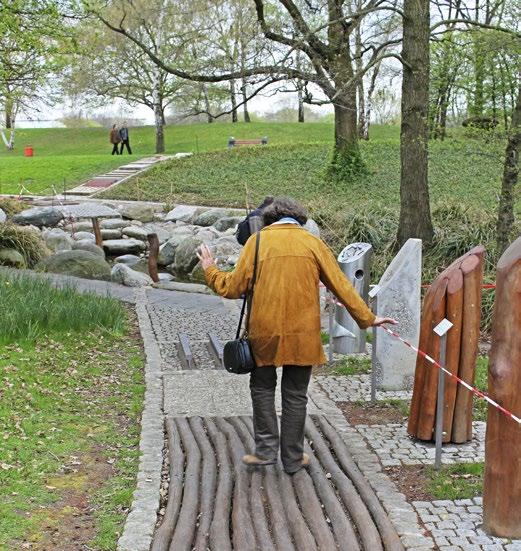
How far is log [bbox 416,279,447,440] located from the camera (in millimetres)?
5906

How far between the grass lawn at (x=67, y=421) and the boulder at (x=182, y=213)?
12855 mm

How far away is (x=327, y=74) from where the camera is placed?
57.4ft

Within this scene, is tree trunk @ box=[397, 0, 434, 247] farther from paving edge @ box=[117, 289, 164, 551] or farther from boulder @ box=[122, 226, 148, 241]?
boulder @ box=[122, 226, 148, 241]

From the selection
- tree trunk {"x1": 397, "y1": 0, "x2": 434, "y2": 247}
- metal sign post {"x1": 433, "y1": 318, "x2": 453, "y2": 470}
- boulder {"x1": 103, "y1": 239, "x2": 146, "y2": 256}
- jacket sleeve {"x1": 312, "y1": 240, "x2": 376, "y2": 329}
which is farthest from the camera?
boulder {"x1": 103, "y1": 239, "x2": 146, "y2": 256}

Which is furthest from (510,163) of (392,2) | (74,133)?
(74,133)

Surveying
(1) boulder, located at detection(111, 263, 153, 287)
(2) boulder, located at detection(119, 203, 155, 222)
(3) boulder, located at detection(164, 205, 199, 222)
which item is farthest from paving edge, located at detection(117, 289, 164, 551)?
(2) boulder, located at detection(119, 203, 155, 222)

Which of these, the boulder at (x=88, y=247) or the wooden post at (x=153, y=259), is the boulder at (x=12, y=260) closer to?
the boulder at (x=88, y=247)

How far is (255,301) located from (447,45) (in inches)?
408

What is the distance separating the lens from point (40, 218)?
2181 centimetres

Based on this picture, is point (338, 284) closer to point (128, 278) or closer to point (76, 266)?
point (128, 278)

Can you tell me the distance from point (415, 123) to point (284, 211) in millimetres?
8616

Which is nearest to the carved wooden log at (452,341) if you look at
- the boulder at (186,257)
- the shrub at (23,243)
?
the boulder at (186,257)

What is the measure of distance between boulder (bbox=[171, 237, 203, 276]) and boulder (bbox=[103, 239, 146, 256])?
238cm

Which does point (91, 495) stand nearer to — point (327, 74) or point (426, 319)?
point (426, 319)
